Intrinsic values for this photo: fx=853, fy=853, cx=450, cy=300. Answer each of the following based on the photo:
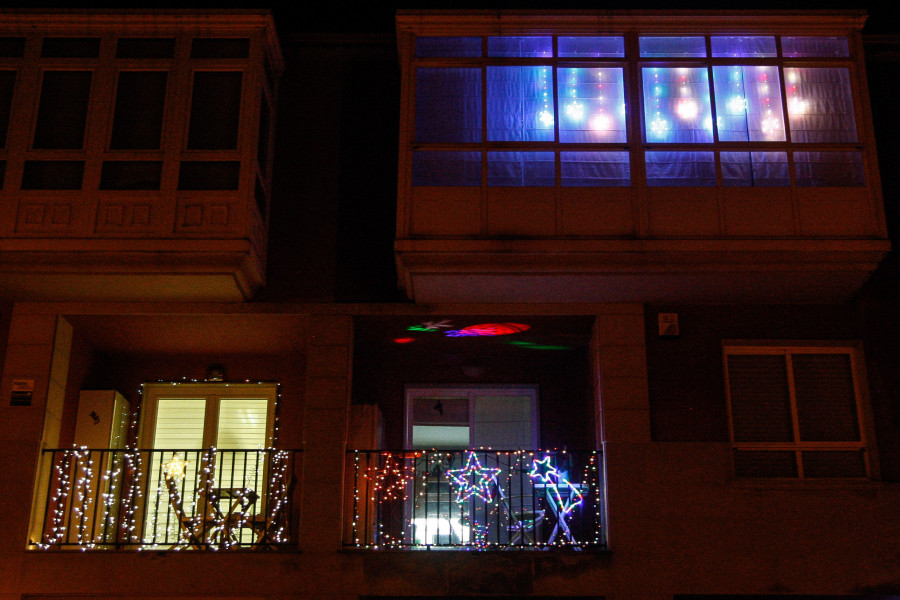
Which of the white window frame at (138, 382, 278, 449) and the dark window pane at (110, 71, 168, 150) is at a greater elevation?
the dark window pane at (110, 71, 168, 150)

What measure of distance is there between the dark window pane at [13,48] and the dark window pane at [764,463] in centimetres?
888

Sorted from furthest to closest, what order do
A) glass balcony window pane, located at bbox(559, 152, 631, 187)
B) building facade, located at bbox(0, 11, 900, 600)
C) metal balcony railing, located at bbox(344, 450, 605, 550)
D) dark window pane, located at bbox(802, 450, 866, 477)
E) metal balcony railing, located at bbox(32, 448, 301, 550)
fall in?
dark window pane, located at bbox(802, 450, 866, 477) < glass balcony window pane, located at bbox(559, 152, 631, 187) < metal balcony railing, located at bbox(344, 450, 605, 550) < metal balcony railing, located at bbox(32, 448, 301, 550) < building facade, located at bbox(0, 11, 900, 600)

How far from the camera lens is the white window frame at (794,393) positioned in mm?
9047

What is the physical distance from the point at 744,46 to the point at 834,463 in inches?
181

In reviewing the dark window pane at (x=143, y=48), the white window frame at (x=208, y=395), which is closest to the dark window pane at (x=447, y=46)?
the dark window pane at (x=143, y=48)

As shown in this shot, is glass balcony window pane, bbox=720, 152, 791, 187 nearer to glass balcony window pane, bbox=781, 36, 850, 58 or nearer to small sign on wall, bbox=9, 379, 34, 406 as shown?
glass balcony window pane, bbox=781, 36, 850, 58

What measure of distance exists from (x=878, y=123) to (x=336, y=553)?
7726 millimetres

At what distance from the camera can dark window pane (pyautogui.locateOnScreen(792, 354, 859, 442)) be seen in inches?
361

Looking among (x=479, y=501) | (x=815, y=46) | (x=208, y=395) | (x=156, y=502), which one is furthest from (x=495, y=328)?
(x=815, y=46)

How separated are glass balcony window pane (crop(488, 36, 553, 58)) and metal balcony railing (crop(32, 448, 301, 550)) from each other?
16.0ft

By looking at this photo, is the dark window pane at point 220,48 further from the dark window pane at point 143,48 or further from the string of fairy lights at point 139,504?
the string of fairy lights at point 139,504

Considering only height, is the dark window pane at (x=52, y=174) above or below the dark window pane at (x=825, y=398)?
above

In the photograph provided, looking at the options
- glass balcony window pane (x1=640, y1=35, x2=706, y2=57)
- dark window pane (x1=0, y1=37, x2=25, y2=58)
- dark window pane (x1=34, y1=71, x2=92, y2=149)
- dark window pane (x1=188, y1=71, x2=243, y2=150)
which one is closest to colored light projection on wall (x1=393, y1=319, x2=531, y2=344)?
dark window pane (x1=188, y1=71, x2=243, y2=150)

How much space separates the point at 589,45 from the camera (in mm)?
9305
